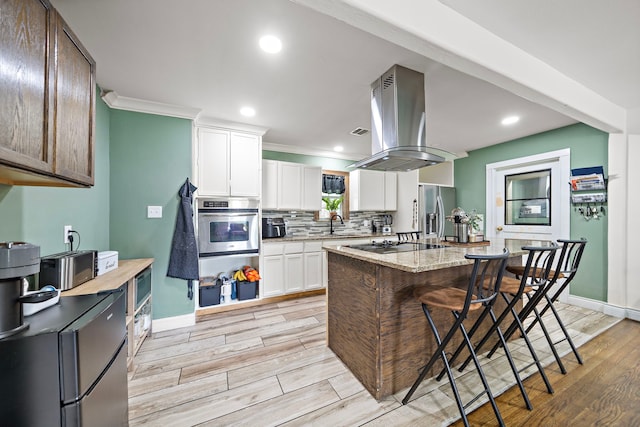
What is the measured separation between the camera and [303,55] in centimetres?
185

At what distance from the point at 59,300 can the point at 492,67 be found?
2.78 m

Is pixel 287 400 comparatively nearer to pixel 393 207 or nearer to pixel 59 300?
pixel 59 300

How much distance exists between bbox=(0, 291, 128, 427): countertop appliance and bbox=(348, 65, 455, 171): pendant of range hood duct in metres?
1.98

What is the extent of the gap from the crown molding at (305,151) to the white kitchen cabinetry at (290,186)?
1.36 ft

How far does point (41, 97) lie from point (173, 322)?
242 centimetres

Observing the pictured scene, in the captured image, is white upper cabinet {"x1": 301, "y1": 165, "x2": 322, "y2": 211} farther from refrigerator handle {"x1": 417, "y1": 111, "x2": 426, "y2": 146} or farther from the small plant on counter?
refrigerator handle {"x1": 417, "y1": 111, "x2": 426, "y2": 146}

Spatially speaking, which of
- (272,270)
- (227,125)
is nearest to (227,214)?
(272,270)


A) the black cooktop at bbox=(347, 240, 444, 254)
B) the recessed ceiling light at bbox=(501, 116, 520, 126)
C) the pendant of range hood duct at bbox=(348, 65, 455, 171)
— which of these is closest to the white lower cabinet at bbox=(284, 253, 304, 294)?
the black cooktop at bbox=(347, 240, 444, 254)

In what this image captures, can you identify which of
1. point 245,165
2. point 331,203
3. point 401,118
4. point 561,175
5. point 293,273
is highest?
point 401,118

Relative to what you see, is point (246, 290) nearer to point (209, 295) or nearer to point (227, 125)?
point (209, 295)

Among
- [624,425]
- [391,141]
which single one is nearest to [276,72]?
[391,141]

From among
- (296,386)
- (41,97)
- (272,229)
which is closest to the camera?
(41,97)

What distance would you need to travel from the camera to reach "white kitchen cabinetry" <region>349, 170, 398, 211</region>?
4500 mm

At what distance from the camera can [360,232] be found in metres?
4.88
